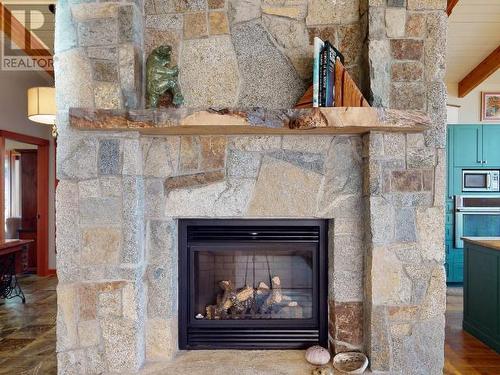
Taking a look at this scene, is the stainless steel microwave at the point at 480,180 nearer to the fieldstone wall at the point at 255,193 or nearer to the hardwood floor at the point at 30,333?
the fieldstone wall at the point at 255,193

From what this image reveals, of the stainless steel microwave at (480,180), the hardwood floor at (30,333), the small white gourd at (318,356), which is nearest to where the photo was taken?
the small white gourd at (318,356)

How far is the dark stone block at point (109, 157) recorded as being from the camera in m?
1.86

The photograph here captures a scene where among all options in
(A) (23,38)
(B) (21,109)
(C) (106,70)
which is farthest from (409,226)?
(B) (21,109)

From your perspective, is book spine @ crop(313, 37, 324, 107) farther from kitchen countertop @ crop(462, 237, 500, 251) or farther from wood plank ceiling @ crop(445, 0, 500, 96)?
wood plank ceiling @ crop(445, 0, 500, 96)

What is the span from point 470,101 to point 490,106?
0.27m

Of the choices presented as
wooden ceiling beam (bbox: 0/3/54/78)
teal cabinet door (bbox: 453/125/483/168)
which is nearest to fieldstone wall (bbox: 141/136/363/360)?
wooden ceiling beam (bbox: 0/3/54/78)

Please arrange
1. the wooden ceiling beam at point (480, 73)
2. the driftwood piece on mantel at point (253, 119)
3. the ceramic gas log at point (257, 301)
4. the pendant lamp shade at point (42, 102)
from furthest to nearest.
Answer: the wooden ceiling beam at point (480, 73)
the pendant lamp shade at point (42, 102)
the ceramic gas log at point (257, 301)
the driftwood piece on mantel at point (253, 119)

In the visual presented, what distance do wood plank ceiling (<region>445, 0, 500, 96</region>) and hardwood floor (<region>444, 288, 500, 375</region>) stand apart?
2.84 m

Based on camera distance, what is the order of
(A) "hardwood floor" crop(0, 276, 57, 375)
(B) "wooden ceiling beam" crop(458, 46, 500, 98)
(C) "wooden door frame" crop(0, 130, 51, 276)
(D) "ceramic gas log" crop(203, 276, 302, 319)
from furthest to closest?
(C) "wooden door frame" crop(0, 130, 51, 276) < (B) "wooden ceiling beam" crop(458, 46, 500, 98) < (A) "hardwood floor" crop(0, 276, 57, 375) < (D) "ceramic gas log" crop(203, 276, 302, 319)

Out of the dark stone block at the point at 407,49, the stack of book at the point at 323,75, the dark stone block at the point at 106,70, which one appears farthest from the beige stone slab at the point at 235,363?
the dark stone block at the point at 407,49

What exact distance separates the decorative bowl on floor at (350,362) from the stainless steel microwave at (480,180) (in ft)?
11.5

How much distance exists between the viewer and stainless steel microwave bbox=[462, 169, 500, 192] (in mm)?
4621

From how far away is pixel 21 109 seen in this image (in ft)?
16.5

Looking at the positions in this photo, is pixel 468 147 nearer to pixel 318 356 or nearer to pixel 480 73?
pixel 480 73
